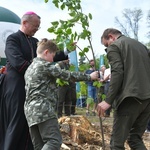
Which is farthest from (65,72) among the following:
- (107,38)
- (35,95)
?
(107,38)

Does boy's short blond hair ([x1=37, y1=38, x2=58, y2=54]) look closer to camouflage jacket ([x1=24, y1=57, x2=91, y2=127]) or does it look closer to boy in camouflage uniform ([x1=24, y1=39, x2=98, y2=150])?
boy in camouflage uniform ([x1=24, y1=39, x2=98, y2=150])

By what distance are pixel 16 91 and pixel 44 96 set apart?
0.72m

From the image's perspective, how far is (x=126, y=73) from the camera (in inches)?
138

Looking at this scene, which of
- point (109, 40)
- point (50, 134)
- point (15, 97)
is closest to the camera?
point (50, 134)

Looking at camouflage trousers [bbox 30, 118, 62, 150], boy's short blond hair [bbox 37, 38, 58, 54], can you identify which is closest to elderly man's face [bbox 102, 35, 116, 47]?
boy's short blond hair [bbox 37, 38, 58, 54]

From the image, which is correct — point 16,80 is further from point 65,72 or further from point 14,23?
point 14,23

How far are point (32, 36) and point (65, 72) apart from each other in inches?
44.6

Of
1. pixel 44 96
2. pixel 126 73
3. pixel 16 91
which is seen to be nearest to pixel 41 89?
A: pixel 44 96

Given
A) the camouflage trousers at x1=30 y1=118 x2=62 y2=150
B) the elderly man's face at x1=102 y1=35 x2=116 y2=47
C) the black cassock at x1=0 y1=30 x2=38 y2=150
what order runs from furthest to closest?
the black cassock at x1=0 y1=30 x2=38 y2=150, the elderly man's face at x1=102 y1=35 x2=116 y2=47, the camouflage trousers at x1=30 y1=118 x2=62 y2=150

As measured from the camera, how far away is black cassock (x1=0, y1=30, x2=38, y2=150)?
3.86m

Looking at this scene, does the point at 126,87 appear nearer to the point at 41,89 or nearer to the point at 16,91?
the point at 41,89

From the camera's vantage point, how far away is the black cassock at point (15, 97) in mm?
3859

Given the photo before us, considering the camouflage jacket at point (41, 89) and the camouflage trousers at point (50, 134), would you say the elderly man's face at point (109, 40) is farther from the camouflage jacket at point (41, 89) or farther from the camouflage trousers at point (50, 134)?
the camouflage trousers at point (50, 134)

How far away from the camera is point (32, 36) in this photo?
429cm
